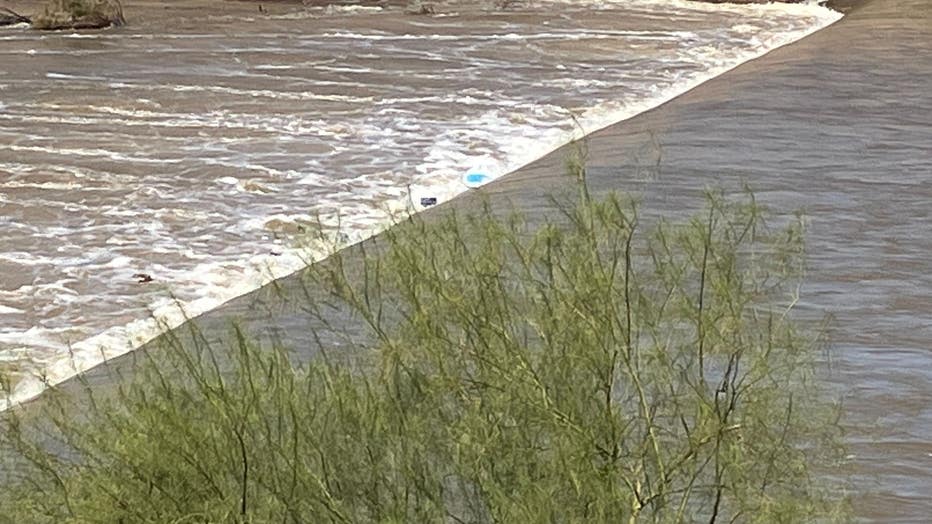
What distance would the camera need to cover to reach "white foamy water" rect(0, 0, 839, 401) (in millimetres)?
9867

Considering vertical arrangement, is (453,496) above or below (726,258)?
below

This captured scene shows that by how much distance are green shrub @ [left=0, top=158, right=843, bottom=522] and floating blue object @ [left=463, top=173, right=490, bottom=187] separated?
757 cm

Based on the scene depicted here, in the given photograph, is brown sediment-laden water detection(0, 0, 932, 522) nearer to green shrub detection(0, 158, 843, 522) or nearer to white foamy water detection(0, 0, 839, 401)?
white foamy water detection(0, 0, 839, 401)

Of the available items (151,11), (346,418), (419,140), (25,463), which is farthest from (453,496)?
(151,11)

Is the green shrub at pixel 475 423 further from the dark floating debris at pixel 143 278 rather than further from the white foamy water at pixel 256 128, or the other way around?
the dark floating debris at pixel 143 278

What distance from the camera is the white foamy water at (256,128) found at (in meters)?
9.87

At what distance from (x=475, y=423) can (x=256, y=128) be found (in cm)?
1128

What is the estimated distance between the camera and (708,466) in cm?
445

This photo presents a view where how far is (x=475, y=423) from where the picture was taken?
4.14 m

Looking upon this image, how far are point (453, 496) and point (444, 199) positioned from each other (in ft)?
25.6

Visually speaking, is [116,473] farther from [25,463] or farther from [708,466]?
[708,466]

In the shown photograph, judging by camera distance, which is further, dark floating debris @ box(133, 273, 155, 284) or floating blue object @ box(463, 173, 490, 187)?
floating blue object @ box(463, 173, 490, 187)

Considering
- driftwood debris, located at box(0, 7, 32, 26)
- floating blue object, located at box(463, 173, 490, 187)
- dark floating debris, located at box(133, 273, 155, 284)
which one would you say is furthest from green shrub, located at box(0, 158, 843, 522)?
driftwood debris, located at box(0, 7, 32, 26)

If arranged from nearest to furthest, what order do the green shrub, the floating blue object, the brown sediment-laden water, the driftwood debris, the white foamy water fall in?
the green shrub, the brown sediment-laden water, the white foamy water, the floating blue object, the driftwood debris
